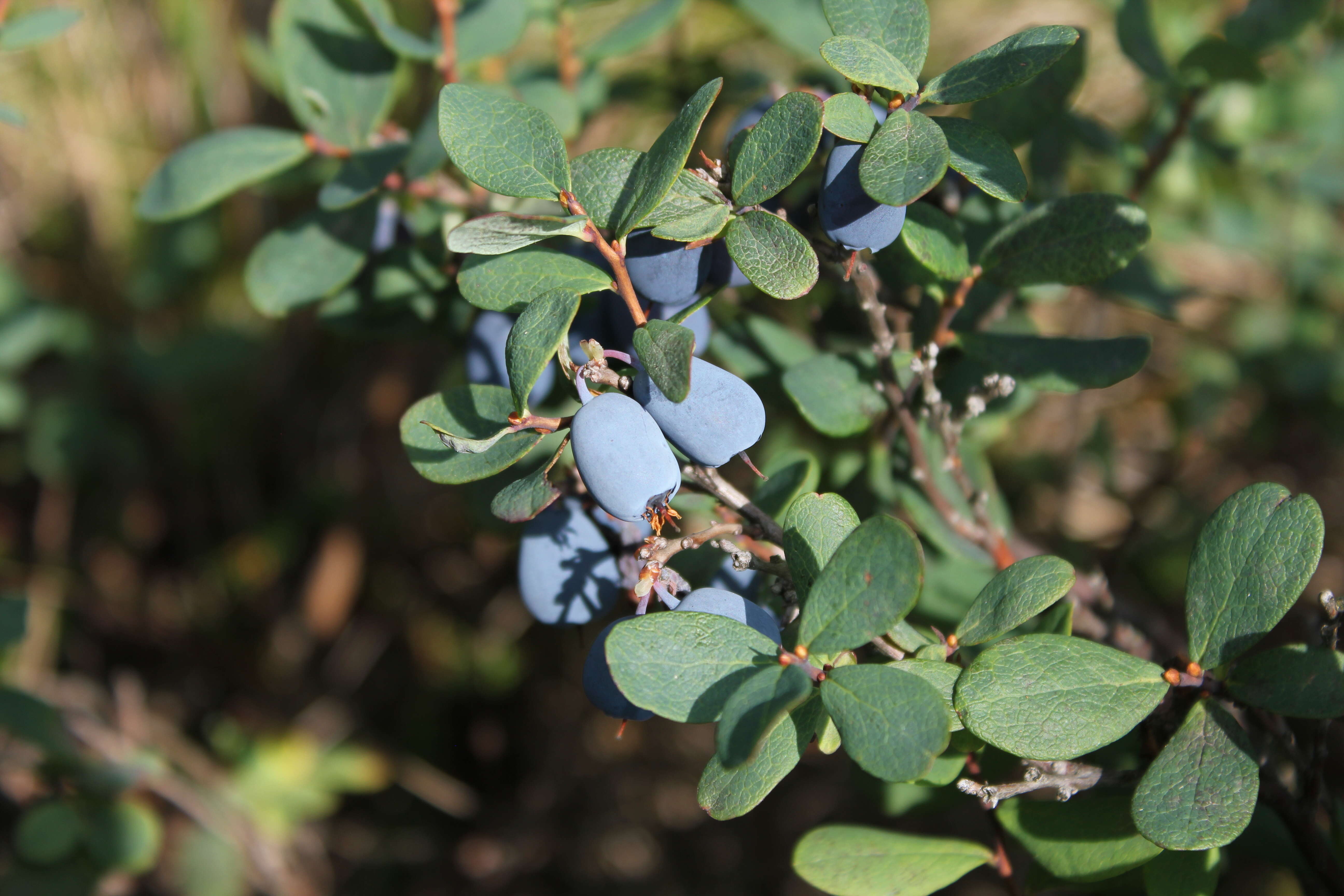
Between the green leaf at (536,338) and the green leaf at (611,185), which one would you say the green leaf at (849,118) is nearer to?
the green leaf at (611,185)

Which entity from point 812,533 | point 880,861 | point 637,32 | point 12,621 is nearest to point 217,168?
point 637,32

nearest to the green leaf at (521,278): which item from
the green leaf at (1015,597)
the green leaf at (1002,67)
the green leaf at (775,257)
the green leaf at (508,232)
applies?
the green leaf at (508,232)

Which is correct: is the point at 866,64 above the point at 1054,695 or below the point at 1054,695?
above

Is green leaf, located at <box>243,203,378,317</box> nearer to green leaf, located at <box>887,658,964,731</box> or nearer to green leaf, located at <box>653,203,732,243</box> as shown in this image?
green leaf, located at <box>653,203,732,243</box>

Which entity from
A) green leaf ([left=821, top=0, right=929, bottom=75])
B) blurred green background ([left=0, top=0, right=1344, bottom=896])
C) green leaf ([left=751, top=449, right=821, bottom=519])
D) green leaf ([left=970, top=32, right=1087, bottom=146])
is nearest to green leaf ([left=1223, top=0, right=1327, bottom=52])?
green leaf ([left=970, top=32, right=1087, bottom=146])

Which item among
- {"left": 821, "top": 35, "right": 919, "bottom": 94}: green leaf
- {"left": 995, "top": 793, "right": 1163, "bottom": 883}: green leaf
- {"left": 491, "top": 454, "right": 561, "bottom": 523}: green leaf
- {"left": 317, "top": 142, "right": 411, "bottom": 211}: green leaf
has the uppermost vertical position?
{"left": 821, "top": 35, "right": 919, "bottom": 94}: green leaf

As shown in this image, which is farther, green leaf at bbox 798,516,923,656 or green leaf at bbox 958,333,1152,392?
green leaf at bbox 958,333,1152,392

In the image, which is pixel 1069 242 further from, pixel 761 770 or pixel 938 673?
pixel 761 770
